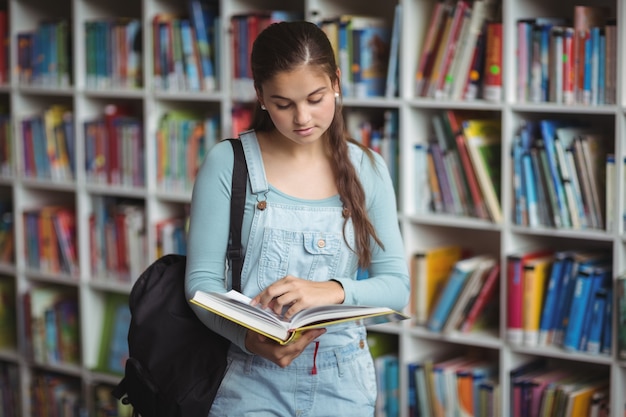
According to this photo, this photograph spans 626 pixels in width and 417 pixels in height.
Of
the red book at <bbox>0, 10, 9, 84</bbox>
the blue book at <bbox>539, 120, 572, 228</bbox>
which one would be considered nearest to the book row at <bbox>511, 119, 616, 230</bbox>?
the blue book at <bbox>539, 120, 572, 228</bbox>

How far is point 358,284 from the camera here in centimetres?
172

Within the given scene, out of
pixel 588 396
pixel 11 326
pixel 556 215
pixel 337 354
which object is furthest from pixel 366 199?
pixel 11 326

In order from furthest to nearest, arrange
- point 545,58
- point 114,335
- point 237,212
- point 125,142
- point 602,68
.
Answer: point 114,335, point 125,142, point 545,58, point 602,68, point 237,212

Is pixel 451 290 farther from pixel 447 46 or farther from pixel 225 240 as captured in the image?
pixel 225 240

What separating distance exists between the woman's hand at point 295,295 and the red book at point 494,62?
4.06ft

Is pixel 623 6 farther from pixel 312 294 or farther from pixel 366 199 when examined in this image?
pixel 312 294

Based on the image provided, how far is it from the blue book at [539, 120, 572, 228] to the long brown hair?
970 mm

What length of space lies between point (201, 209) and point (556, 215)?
4.29 feet

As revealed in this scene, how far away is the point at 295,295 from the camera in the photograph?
1639mm

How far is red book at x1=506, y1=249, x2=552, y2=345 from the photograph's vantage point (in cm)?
273

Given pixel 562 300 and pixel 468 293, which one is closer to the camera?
pixel 562 300

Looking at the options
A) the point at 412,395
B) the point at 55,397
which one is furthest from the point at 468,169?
the point at 55,397

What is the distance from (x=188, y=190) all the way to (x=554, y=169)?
1344 mm

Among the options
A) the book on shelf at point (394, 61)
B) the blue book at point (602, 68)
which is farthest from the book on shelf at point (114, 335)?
the blue book at point (602, 68)
